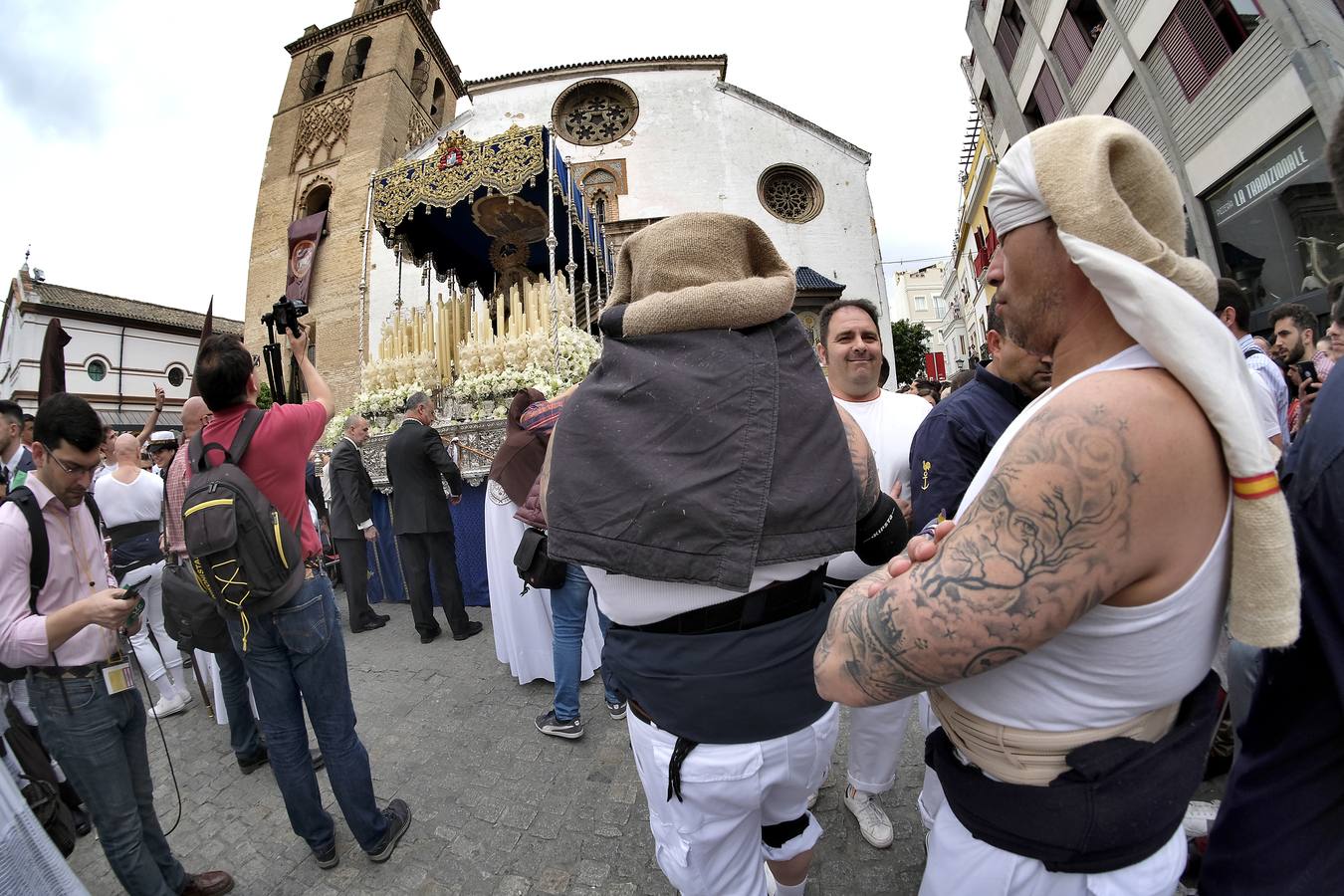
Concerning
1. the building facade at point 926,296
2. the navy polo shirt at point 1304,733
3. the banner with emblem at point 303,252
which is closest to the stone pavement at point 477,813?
the navy polo shirt at point 1304,733

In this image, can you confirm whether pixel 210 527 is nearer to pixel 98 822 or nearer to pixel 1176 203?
pixel 98 822

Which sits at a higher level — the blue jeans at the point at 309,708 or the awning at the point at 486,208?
the awning at the point at 486,208

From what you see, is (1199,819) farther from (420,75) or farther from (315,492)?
(420,75)

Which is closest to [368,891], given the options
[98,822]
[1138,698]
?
[98,822]

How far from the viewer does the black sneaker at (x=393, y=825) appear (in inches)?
101

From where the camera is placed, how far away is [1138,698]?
92 centimetres

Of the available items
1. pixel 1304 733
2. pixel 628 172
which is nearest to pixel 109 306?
pixel 628 172

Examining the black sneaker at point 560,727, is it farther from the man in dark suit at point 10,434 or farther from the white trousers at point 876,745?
the man in dark suit at point 10,434

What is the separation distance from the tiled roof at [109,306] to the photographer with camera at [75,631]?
106 ft

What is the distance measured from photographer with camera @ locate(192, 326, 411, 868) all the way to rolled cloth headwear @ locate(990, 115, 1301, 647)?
8.35 ft

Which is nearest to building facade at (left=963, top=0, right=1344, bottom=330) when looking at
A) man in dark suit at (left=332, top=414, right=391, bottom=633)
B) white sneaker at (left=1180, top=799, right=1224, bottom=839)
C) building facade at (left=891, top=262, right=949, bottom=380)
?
white sneaker at (left=1180, top=799, right=1224, bottom=839)

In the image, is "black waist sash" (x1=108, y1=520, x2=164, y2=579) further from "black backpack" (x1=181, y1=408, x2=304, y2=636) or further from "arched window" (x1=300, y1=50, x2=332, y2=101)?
"arched window" (x1=300, y1=50, x2=332, y2=101)

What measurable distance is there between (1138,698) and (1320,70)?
36.5 feet

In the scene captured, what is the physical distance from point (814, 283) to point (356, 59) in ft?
79.7
